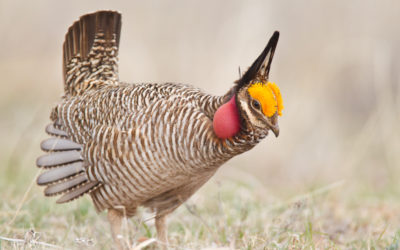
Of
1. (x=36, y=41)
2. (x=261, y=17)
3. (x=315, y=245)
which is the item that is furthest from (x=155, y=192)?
(x=36, y=41)

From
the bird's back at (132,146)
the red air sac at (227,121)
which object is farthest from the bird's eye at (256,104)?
the bird's back at (132,146)

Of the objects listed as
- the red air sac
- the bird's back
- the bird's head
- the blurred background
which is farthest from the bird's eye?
the blurred background

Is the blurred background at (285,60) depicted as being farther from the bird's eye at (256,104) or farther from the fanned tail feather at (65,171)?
the bird's eye at (256,104)

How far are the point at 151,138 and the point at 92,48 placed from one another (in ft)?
4.23

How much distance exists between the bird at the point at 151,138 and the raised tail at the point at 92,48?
24cm

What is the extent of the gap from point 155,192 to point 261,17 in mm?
4245

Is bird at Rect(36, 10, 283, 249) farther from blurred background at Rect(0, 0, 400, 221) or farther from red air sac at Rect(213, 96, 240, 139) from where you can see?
blurred background at Rect(0, 0, 400, 221)

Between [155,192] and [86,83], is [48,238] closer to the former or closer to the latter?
[155,192]

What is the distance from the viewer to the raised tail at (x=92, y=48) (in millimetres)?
4387

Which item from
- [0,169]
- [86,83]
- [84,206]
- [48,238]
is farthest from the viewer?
[0,169]

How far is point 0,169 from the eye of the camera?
5.80 meters

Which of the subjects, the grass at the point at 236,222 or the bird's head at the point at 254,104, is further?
the grass at the point at 236,222

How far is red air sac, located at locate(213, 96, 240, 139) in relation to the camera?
3.39 meters

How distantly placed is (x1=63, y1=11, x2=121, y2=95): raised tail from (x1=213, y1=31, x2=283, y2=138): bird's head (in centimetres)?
125
